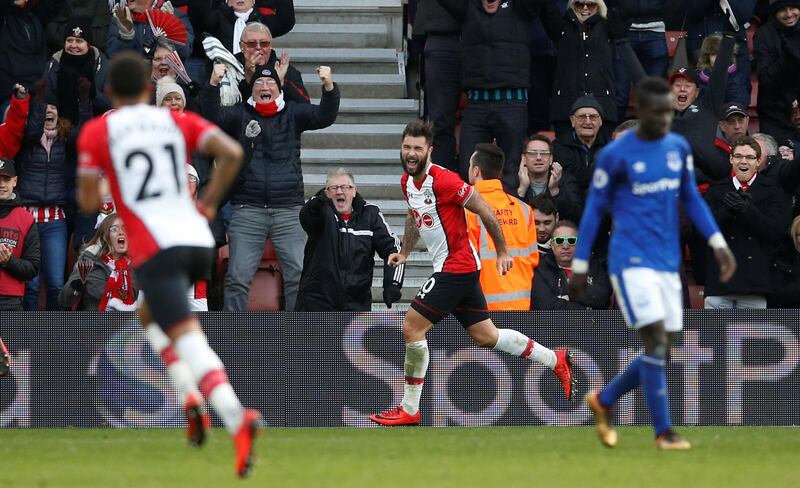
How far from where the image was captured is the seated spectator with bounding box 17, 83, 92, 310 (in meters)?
13.4

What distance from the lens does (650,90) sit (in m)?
8.52

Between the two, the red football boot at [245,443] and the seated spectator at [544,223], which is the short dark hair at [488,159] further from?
the red football boot at [245,443]

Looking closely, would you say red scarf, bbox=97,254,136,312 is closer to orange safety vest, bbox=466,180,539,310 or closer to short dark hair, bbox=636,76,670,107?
orange safety vest, bbox=466,180,539,310

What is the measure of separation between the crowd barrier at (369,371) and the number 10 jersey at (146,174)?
4702 millimetres

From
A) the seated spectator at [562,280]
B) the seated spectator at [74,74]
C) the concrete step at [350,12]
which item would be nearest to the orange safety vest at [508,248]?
the seated spectator at [562,280]

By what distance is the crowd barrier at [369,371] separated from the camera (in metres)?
12.1

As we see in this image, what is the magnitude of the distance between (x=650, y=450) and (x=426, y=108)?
773 centimetres

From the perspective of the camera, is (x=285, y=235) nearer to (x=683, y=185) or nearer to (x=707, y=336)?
(x=707, y=336)

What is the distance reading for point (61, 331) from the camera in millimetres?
12148

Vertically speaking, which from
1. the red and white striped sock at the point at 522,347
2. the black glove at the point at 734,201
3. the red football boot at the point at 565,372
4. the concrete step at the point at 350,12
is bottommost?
the red football boot at the point at 565,372

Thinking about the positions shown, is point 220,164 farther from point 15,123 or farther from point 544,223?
point 15,123

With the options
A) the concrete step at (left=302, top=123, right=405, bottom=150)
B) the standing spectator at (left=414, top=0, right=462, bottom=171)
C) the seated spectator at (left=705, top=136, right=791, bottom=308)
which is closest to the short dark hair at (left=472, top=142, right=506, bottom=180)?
the seated spectator at (left=705, top=136, right=791, bottom=308)

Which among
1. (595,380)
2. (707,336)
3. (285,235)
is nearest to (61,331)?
(285,235)

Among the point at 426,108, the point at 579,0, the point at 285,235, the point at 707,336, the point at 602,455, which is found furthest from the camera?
the point at 426,108
